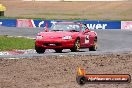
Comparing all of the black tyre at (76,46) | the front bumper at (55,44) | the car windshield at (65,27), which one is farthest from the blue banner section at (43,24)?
the front bumper at (55,44)

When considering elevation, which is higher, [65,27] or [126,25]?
[65,27]

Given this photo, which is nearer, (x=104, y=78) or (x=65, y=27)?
(x=104, y=78)

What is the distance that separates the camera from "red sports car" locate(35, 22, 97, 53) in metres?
19.8

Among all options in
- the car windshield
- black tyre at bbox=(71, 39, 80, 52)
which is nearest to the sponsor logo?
black tyre at bbox=(71, 39, 80, 52)

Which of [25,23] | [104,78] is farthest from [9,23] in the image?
[104,78]

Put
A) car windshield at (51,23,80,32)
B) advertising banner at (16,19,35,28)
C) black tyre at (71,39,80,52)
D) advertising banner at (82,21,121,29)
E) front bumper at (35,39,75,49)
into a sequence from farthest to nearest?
advertising banner at (16,19,35,28) → advertising banner at (82,21,121,29) → car windshield at (51,23,80,32) → black tyre at (71,39,80,52) → front bumper at (35,39,75,49)

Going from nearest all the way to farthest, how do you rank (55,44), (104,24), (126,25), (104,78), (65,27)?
(104,78) < (55,44) < (65,27) < (126,25) < (104,24)

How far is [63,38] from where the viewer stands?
19812 mm

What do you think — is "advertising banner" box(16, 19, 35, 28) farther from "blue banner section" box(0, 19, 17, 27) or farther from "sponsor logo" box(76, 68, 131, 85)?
"sponsor logo" box(76, 68, 131, 85)

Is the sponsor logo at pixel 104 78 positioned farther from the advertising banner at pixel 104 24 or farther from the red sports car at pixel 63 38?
the advertising banner at pixel 104 24

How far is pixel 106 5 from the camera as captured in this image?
280 ft

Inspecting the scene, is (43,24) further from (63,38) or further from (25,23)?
(63,38)

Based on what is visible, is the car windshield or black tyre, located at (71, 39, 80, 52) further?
the car windshield

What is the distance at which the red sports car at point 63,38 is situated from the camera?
1975 cm
